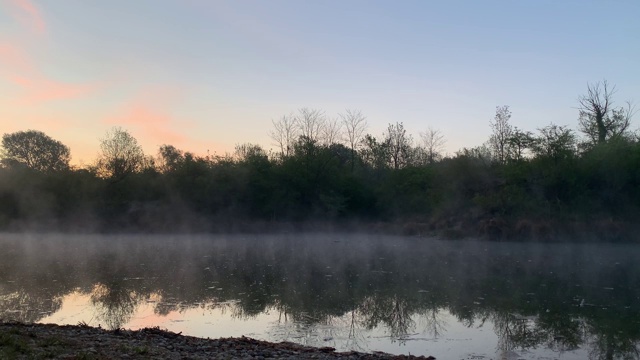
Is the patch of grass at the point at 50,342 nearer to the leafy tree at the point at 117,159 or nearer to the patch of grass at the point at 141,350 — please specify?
the patch of grass at the point at 141,350

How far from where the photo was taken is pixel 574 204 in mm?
43094

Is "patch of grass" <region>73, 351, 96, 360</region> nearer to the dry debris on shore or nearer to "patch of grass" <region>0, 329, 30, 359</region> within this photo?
the dry debris on shore

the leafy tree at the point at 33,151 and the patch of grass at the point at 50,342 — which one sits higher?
the leafy tree at the point at 33,151

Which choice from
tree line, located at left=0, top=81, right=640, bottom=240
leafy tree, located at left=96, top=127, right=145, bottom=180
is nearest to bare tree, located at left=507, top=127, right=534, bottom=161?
tree line, located at left=0, top=81, right=640, bottom=240

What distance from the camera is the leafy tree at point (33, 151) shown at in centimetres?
6469

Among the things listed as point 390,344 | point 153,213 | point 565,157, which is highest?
point 565,157

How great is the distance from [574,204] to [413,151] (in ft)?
78.5

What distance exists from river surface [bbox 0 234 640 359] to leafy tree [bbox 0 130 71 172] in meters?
40.1

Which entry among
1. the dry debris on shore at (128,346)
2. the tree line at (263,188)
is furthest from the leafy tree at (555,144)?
the dry debris on shore at (128,346)

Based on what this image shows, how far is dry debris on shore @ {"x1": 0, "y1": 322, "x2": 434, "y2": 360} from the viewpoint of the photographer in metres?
7.73

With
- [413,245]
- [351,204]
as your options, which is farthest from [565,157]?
[351,204]

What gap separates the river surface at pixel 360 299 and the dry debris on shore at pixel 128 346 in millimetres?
1696

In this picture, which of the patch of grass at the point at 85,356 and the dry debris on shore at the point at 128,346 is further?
the dry debris on shore at the point at 128,346

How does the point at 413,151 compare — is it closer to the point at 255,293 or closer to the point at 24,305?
the point at 255,293
